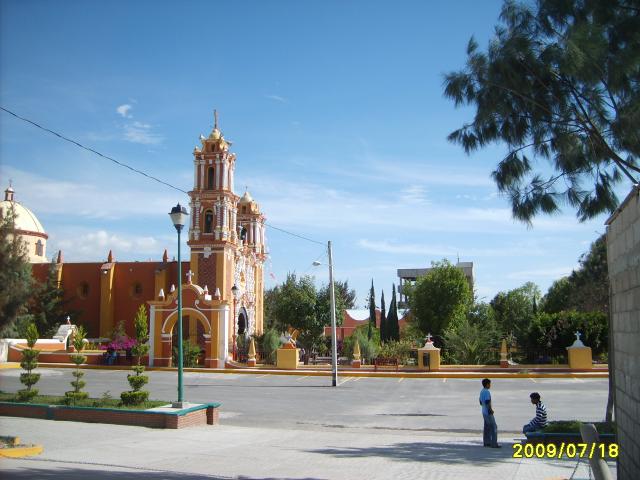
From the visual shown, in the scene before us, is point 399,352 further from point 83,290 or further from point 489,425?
point 83,290

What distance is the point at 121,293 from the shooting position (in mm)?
51250

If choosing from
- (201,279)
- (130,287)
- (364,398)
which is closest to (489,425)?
(364,398)

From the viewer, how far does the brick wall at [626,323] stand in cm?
723

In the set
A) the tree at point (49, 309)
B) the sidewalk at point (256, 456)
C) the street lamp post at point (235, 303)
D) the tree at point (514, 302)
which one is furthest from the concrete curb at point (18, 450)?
the tree at point (514, 302)

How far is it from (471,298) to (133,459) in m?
42.3

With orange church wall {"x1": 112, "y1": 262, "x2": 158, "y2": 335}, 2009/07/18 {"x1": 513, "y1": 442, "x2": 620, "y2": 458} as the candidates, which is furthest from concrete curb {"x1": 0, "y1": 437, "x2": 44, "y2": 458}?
orange church wall {"x1": 112, "y1": 262, "x2": 158, "y2": 335}

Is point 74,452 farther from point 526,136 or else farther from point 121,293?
point 121,293

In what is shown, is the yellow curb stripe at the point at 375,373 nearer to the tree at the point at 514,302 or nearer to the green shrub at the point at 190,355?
the green shrub at the point at 190,355

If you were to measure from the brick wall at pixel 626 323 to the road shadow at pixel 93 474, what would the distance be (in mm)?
4308

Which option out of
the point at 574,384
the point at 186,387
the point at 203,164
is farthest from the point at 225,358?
the point at 574,384

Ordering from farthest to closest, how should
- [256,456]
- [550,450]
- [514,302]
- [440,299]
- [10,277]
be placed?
[514,302], [440,299], [10,277], [550,450], [256,456]

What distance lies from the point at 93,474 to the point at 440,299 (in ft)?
132

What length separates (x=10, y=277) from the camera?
508 inches

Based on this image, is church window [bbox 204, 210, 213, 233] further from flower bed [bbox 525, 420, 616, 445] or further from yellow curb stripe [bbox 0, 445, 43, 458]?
flower bed [bbox 525, 420, 616, 445]
